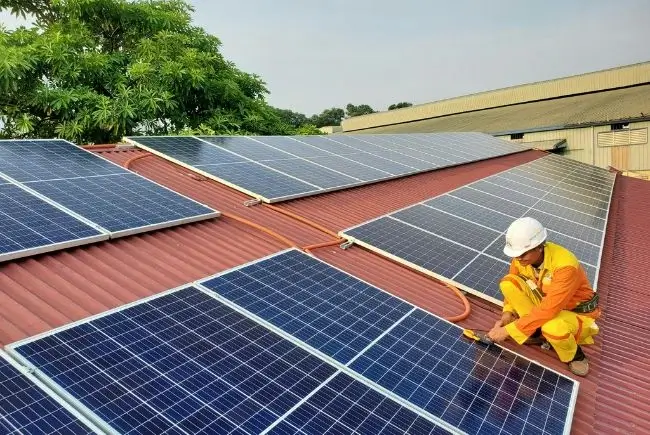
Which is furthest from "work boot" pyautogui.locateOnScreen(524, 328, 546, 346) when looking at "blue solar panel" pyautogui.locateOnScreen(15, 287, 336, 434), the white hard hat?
"blue solar panel" pyautogui.locateOnScreen(15, 287, 336, 434)

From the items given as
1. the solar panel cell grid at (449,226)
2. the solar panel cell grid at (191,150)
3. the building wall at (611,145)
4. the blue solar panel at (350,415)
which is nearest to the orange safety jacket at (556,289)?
the blue solar panel at (350,415)

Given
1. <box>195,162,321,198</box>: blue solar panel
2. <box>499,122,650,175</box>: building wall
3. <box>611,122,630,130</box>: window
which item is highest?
<box>195,162,321,198</box>: blue solar panel

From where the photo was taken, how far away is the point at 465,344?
4852mm

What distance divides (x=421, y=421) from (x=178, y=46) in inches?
786

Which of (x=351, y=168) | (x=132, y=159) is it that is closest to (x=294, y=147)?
(x=351, y=168)

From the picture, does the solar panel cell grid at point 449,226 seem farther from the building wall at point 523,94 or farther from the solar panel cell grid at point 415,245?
the building wall at point 523,94

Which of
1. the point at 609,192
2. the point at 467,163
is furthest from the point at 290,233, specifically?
the point at 609,192

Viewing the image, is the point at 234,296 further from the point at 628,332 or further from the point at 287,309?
the point at 628,332

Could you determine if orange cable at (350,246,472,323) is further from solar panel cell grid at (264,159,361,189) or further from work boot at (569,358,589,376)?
solar panel cell grid at (264,159,361,189)

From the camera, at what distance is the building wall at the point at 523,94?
162ft

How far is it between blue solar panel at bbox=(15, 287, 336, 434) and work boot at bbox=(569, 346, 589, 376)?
9.40ft

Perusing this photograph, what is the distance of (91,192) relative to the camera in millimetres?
6629

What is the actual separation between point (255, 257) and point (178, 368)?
2.92 metres

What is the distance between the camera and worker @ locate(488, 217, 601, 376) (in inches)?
192
